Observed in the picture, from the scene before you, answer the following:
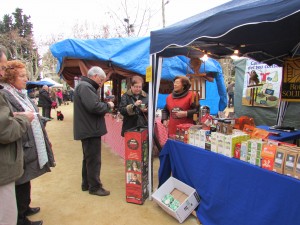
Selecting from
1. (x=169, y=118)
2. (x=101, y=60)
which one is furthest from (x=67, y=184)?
(x=101, y=60)

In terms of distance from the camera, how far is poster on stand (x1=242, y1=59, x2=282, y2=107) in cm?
662

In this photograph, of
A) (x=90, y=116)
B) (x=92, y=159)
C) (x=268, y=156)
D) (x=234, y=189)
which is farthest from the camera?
(x=92, y=159)

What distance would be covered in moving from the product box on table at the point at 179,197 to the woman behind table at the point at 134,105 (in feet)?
3.57

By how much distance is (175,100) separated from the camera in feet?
11.3

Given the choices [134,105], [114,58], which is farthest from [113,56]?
[134,105]

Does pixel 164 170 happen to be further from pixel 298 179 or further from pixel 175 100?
pixel 298 179

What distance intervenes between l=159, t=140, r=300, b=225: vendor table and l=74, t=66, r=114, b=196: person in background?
1000 millimetres

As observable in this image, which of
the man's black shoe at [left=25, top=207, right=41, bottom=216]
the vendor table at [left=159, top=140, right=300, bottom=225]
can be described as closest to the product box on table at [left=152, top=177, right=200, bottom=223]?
the vendor table at [left=159, top=140, right=300, bottom=225]

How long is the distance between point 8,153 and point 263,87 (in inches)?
280

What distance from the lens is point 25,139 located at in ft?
7.14

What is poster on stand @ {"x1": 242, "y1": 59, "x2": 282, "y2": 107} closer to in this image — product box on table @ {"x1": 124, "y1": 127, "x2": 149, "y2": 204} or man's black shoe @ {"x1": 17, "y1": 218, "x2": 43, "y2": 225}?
product box on table @ {"x1": 124, "y1": 127, "x2": 149, "y2": 204}

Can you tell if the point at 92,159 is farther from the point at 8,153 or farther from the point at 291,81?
the point at 291,81

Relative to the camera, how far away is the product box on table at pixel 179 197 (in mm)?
2527

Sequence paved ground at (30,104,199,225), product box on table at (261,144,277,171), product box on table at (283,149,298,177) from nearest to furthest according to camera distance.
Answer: product box on table at (283,149,298,177) < product box on table at (261,144,277,171) < paved ground at (30,104,199,225)
